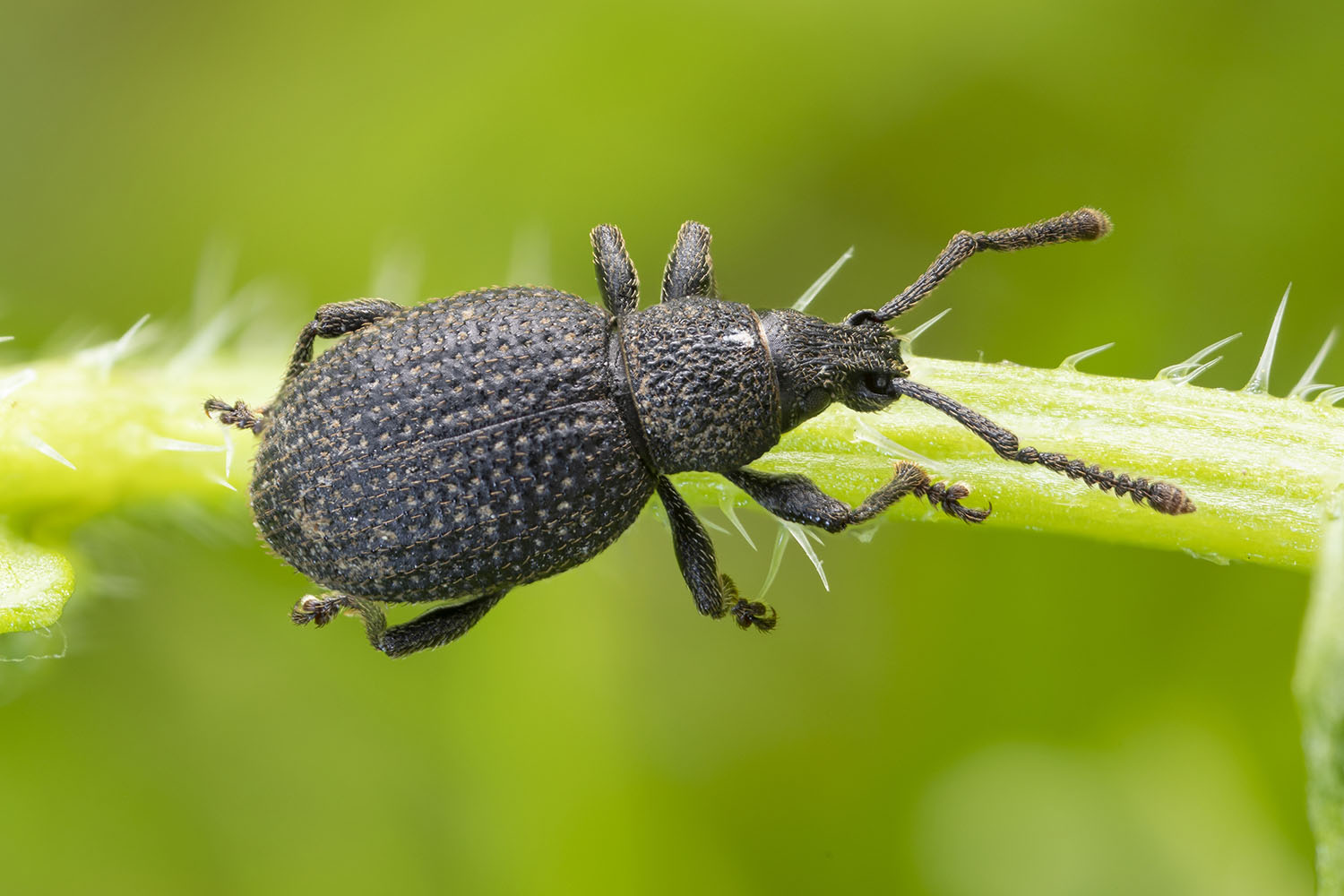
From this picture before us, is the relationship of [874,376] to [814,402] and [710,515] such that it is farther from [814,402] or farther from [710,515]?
[710,515]

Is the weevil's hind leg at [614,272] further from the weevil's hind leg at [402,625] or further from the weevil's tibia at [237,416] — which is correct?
the weevil's tibia at [237,416]

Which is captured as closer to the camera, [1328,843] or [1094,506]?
[1328,843]

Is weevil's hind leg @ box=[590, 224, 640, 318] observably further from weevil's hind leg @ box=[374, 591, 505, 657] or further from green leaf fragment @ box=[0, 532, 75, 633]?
green leaf fragment @ box=[0, 532, 75, 633]

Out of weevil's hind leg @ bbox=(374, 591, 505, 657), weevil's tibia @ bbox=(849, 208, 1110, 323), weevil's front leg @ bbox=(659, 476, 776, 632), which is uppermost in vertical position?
weevil's tibia @ bbox=(849, 208, 1110, 323)

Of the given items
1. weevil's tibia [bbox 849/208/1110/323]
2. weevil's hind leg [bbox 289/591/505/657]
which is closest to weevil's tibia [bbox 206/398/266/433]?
weevil's hind leg [bbox 289/591/505/657]

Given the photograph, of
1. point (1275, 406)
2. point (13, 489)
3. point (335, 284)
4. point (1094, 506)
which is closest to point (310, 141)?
point (335, 284)

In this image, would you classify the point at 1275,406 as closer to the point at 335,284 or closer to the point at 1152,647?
the point at 1152,647

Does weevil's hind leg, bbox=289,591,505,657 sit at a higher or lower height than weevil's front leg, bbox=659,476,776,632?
lower
